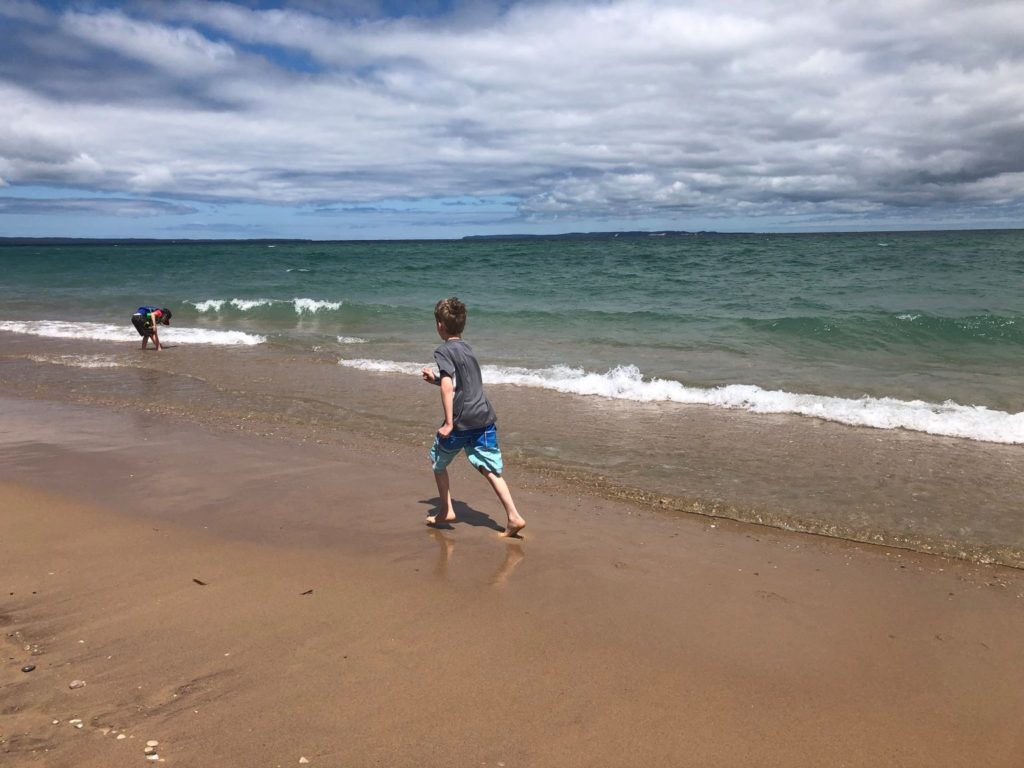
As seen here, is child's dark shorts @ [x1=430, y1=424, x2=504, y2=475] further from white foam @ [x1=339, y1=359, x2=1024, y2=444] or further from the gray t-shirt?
white foam @ [x1=339, y1=359, x2=1024, y2=444]

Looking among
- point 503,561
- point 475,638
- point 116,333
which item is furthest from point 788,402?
point 116,333

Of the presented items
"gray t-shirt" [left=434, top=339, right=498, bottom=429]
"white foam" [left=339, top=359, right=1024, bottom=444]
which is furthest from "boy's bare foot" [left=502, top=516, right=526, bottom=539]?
"white foam" [left=339, top=359, right=1024, bottom=444]

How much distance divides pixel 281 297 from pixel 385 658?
84.4 feet

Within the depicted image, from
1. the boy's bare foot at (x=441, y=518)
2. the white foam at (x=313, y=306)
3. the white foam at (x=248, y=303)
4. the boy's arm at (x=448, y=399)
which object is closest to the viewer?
the boy's arm at (x=448, y=399)

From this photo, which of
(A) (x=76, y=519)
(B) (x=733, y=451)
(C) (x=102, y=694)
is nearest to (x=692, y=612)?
(C) (x=102, y=694)

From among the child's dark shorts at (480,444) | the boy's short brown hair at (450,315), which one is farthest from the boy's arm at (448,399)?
the boy's short brown hair at (450,315)

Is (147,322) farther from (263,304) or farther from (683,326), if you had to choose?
(683,326)

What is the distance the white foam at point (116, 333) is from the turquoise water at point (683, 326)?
4.5 inches

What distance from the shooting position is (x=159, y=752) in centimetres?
268

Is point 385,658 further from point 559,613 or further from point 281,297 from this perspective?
point 281,297

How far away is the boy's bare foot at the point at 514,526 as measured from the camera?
16.3ft

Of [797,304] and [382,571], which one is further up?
[797,304]

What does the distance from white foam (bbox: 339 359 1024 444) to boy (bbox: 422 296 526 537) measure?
17.0 ft

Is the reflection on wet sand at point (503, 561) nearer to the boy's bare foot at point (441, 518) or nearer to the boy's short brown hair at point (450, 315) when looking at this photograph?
the boy's bare foot at point (441, 518)
